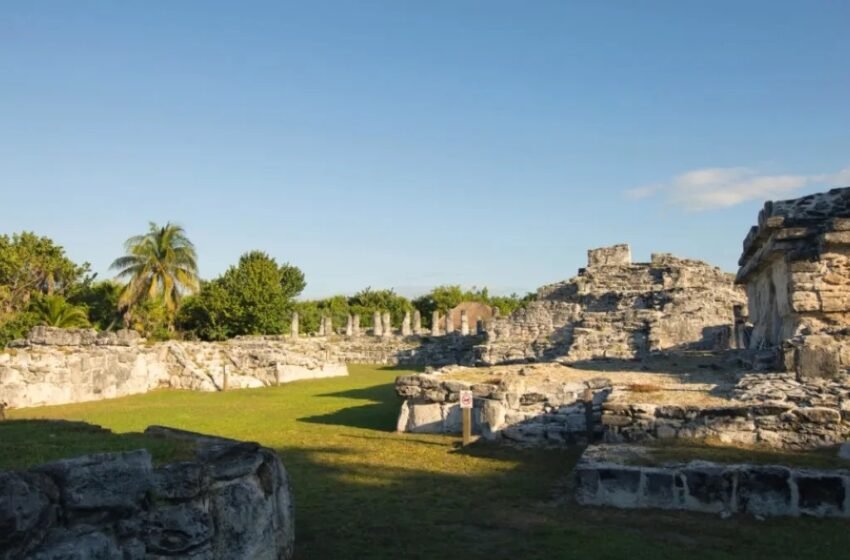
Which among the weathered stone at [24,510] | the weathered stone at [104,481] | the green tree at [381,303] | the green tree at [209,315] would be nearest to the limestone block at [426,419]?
the weathered stone at [104,481]

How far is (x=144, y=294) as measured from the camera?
3325 cm

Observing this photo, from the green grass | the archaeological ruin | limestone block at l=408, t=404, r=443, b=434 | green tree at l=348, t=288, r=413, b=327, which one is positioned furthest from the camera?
green tree at l=348, t=288, r=413, b=327

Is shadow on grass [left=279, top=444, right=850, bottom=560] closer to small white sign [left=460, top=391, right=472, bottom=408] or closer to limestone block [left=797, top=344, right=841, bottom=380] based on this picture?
small white sign [left=460, top=391, right=472, bottom=408]

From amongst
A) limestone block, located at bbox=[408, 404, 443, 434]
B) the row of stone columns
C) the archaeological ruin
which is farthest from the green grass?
the row of stone columns

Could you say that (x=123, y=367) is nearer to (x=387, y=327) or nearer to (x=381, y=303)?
(x=387, y=327)

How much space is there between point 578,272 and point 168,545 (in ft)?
99.6

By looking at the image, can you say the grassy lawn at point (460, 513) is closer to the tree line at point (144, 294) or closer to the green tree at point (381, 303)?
the tree line at point (144, 294)

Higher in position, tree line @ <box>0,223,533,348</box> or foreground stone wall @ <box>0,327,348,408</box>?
tree line @ <box>0,223,533,348</box>

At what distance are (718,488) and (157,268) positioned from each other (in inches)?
1202

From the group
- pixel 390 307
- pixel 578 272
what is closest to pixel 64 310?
pixel 578 272

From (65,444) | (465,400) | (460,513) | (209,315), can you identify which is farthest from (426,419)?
(209,315)

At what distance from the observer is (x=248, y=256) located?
50.6 m

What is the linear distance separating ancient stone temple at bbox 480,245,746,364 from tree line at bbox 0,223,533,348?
14.7 meters

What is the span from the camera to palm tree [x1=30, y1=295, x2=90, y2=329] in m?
26.8
